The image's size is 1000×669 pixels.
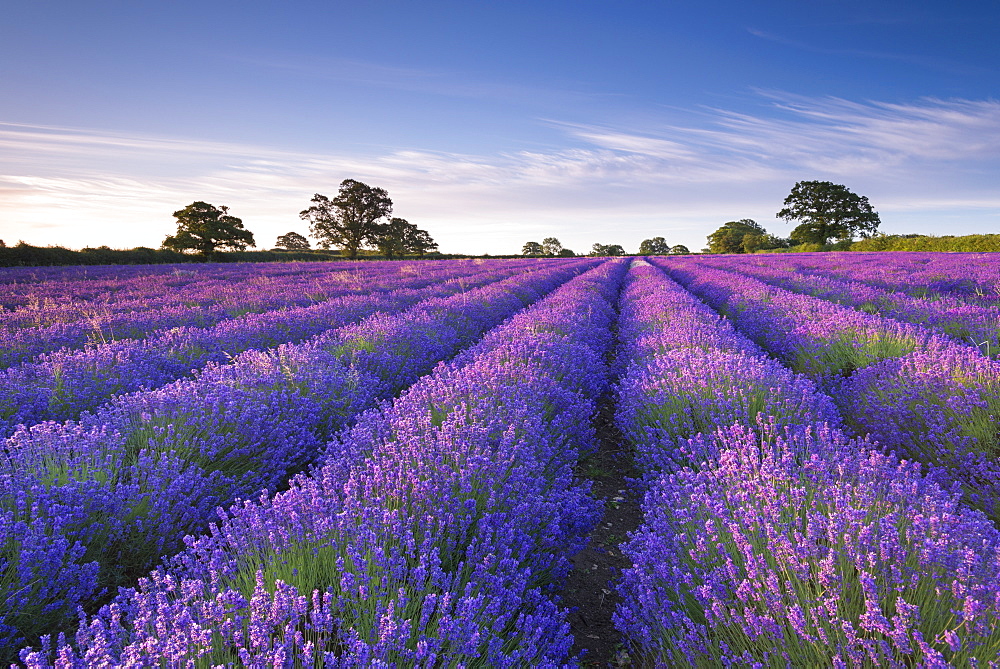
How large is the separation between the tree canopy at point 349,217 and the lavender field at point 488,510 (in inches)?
1728

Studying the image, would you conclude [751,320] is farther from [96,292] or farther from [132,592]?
[96,292]

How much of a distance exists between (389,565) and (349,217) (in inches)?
1941

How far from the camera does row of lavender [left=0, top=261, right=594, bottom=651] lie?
1.83 metres

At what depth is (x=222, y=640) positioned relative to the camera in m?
1.30

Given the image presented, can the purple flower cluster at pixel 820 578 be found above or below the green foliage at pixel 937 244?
below

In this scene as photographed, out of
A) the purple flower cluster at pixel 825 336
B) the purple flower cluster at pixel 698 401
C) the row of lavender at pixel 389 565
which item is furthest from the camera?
the purple flower cluster at pixel 825 336

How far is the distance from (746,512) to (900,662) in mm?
631

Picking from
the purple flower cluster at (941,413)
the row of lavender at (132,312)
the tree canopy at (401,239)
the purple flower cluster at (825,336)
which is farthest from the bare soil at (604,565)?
the tree canopy at (401,239)

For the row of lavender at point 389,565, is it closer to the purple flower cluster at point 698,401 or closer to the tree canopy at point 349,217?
the purple flower cluster at point 698,401

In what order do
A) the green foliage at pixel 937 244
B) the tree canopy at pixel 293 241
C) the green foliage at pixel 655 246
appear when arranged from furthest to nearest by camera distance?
the green foliage at pixel 655 246 → the tree canopy at pixel 293 241 → the green foliage at pixel 937 244

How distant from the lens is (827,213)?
50.6 m

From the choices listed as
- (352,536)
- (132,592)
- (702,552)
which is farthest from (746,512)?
(132,592)

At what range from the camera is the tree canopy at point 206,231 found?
34.5 m

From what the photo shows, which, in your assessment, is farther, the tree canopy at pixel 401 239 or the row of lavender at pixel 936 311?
the tree canopy at pixel 401 239
